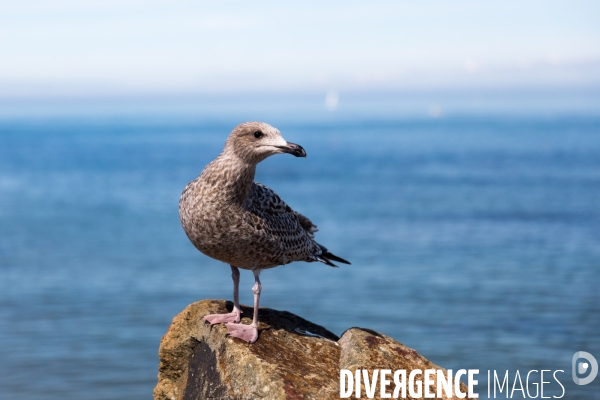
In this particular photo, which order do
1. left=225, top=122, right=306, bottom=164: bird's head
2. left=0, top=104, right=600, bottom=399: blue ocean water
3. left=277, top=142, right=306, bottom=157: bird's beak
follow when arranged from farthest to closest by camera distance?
left=0, top=104, right=600, bottom=399: blue ocean water, left=225, top=122, right=306, bottom=164: bird's head, left=277, top=142, right=306, bottom=157: bird's beak

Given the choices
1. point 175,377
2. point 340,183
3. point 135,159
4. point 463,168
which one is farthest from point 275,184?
point 175,377

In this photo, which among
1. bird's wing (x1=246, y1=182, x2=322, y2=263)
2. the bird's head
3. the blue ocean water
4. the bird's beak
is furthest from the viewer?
the blue ocean water

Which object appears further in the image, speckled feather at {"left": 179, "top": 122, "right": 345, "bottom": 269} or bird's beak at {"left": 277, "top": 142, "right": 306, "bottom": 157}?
speckled feather at {"left": 179, "top": 122, "right": 345, "bottom": 269}

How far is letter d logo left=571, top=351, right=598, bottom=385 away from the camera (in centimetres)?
1411

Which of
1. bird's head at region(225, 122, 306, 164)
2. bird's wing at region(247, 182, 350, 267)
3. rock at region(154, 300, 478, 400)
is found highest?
bird's head at region(225, 122, 306, 164)

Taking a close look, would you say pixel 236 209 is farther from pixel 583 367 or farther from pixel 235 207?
pixel 583 367

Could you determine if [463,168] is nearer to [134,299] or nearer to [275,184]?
[275,184]

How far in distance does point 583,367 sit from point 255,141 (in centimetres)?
1046

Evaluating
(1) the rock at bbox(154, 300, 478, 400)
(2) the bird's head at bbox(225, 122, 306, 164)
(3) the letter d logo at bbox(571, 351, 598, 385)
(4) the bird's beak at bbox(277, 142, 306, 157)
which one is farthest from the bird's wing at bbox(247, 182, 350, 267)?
(3) the letter d logo at bbox(571, 351, 598, 385)

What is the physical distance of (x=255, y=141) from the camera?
24.1ft

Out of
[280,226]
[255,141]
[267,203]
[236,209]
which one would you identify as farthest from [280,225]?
[255,141]

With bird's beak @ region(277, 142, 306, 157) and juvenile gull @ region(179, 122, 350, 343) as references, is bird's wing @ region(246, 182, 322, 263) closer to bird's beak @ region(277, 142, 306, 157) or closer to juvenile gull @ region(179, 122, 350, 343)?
juvenile gull @ region(179, 122, 350, 343)

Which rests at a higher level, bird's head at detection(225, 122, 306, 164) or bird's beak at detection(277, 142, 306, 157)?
bird's head at detection(225, 122, 306, 164)

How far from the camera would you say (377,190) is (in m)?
53.7
